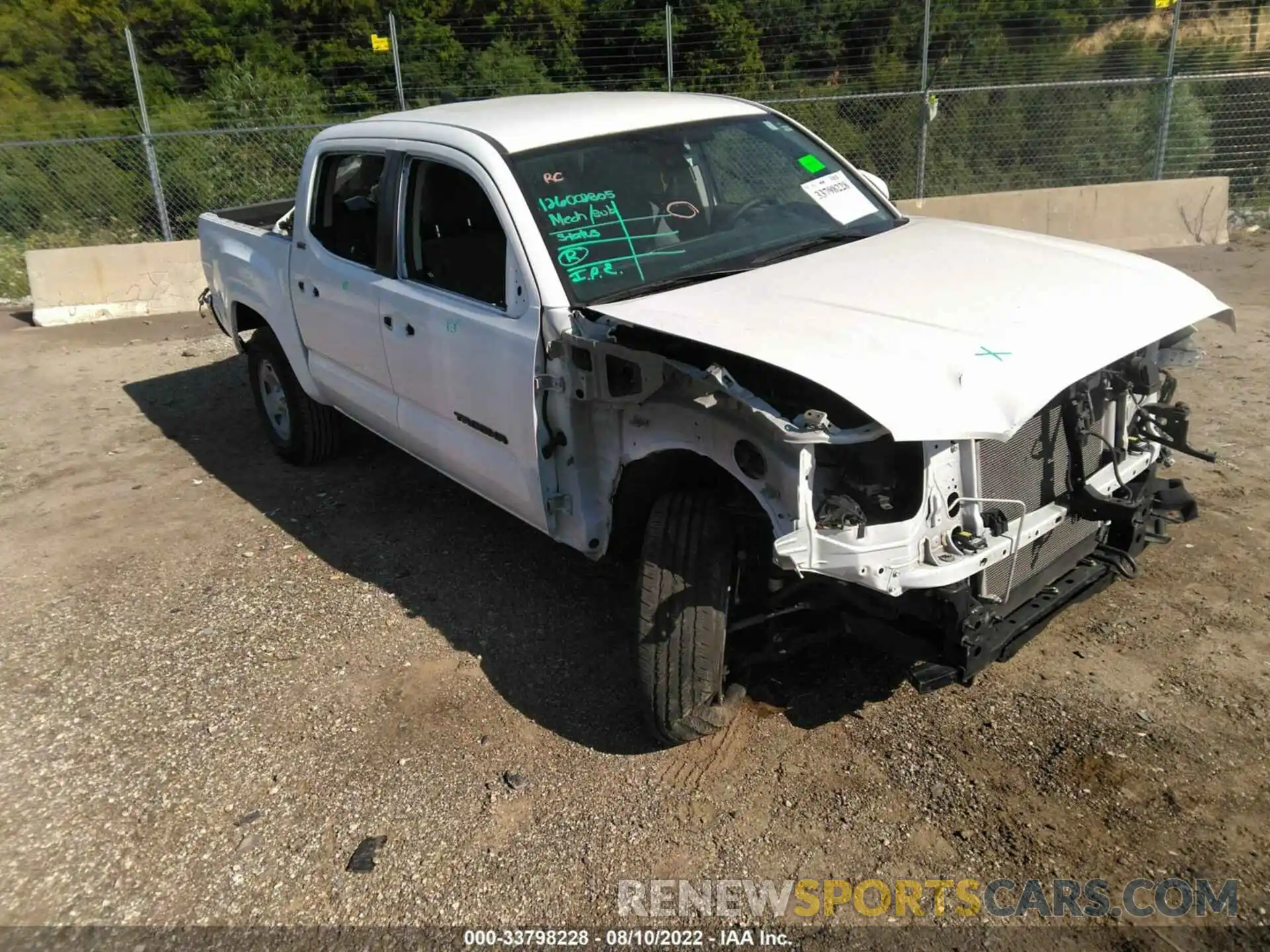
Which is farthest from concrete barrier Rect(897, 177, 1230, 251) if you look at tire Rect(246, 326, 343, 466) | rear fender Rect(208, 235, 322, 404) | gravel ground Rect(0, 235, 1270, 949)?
rear fender Rect(208, 235, 322, 404)

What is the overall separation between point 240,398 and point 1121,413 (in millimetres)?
6472

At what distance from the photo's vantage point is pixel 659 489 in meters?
3.70

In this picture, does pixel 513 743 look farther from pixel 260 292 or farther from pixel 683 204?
pixel 260 292

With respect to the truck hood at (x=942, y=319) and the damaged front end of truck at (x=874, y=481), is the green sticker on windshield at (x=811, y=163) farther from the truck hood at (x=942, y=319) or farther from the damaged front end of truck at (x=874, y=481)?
the damaged front end of truck at (x=874, y=481)

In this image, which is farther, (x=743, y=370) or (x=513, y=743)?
(x=513, y=743)

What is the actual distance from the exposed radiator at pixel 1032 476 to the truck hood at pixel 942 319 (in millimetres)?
244

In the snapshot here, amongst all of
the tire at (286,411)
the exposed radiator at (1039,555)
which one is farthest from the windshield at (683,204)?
the tire at (286,411)

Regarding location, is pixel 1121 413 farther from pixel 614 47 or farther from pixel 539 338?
pixel 614 47

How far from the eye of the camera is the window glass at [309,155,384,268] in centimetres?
468

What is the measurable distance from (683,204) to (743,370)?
128 cm

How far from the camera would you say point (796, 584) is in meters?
3.23

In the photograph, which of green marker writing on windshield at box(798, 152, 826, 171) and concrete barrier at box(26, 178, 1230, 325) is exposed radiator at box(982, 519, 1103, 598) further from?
concrete barrier at box(26, 178, 1230, 325)

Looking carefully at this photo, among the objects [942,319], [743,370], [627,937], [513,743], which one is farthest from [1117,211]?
[627,937]

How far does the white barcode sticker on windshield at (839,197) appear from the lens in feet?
14.3
